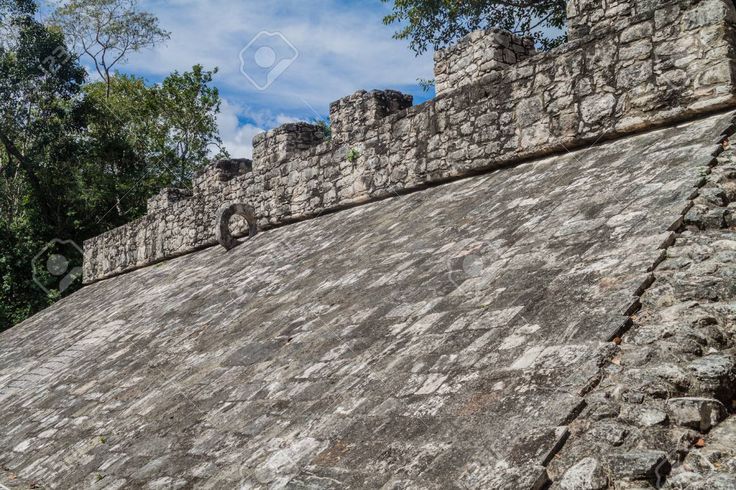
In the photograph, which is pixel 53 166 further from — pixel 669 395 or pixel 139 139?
pixel 669 395

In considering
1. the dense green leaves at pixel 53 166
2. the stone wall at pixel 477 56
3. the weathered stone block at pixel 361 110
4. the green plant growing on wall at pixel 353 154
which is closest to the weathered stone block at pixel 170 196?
the weathered stone block at pixel 361 110

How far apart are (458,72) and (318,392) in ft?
13.4

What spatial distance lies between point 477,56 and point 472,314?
364 centimetres

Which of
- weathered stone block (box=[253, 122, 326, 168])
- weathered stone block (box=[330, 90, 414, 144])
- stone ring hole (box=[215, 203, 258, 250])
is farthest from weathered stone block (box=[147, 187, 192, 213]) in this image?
weathered stone block (box=[330, 90, 414, 144])

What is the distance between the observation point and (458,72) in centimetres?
653

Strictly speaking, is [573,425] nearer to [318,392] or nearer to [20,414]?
[318,392]

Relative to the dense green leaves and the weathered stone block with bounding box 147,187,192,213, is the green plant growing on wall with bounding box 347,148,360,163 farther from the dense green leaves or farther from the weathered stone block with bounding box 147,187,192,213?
the dense green leaves

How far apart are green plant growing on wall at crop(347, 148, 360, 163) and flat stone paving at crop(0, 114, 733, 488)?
918 mm

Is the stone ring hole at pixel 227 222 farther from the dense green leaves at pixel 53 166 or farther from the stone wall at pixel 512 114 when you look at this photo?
the dense green leaves at pixel 53 166

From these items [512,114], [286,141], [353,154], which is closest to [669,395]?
[512,114]

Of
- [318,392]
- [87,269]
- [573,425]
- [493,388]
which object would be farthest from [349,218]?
[87,269]

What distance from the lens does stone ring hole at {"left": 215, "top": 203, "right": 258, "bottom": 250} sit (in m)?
9.34

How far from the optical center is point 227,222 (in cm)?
947

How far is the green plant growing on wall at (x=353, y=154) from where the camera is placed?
7547 millimetres
